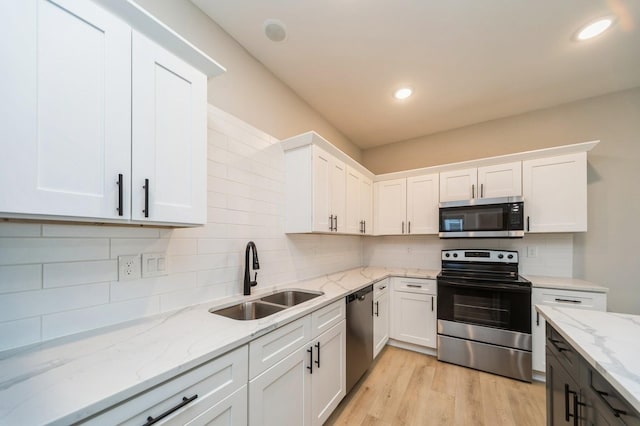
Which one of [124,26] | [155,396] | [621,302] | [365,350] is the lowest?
[365,350]

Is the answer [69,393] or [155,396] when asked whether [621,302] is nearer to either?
[155,396]

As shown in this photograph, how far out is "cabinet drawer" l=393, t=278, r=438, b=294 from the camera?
2.82 metres

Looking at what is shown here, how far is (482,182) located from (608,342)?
85.5 inches

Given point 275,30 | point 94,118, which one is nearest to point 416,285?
point 275,30

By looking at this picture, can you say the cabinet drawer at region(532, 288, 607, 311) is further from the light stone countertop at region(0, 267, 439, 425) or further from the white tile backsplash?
the light stone countertop at region(0, 267, 439, 425)

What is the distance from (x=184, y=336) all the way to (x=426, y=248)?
312 cm

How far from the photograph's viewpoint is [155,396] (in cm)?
78

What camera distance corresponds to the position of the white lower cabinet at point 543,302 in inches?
86.3

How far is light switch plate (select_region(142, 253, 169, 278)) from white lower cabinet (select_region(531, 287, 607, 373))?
3097 millimetres

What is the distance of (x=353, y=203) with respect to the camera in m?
2.93

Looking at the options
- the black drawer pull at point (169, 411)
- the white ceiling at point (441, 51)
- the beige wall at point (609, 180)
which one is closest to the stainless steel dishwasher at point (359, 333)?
the black drawer pull at point (169, 411)

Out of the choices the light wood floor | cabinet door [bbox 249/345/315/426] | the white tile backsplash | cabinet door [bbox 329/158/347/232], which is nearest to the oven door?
the light wood floor

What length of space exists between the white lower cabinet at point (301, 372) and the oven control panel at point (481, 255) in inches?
69.4

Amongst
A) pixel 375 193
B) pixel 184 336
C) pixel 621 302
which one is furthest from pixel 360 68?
pixel 621 302
